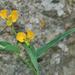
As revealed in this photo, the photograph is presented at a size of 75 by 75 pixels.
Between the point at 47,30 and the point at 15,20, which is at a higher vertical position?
the point at 15,20

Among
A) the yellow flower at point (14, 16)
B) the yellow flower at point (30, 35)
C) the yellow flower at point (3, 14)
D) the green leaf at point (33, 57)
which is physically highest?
the yellow flower at point (3, 14)

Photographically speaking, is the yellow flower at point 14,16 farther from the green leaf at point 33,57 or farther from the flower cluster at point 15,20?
the green leaf at point 33,57

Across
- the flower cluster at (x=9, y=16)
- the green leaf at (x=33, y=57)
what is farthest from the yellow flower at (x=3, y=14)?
the green leaf at (x=33, y=57)

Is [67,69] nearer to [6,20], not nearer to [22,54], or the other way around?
[22,54]

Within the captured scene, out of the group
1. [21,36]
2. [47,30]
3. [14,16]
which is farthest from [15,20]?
[47,30]

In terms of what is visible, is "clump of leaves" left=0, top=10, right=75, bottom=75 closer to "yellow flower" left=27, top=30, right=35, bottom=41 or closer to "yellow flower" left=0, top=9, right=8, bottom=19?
"yellow flower" left=27, top=30, right=35, bottom=41

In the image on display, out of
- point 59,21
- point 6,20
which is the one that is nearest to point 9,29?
point 6,20

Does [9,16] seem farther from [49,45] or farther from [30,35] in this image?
[49,45]

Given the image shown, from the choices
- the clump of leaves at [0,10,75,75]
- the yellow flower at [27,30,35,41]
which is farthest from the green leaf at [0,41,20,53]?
the yellow flower at [27,30,35,41]
